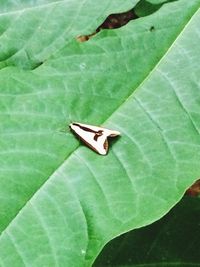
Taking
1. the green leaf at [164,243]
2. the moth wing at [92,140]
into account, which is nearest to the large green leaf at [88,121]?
the moth wing at [92,140]

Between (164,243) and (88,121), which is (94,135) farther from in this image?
(164,243)

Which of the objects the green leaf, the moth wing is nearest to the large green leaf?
the moth wing

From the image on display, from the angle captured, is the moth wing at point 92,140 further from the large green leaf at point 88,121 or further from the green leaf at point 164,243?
the green leaf at point 164,243

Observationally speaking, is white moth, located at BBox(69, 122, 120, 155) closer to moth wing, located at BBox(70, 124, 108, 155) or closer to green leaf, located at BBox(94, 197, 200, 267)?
moth wing, located at BBox(70, 124, 108, 155)

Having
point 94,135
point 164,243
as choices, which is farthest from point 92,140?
point 164,243

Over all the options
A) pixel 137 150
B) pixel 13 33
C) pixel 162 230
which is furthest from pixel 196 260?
pixel 13 33

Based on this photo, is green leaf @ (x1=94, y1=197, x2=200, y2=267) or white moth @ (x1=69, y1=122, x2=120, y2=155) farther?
green leaf @ (x1=94, y1=197, x2=200, y2=267)
